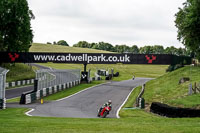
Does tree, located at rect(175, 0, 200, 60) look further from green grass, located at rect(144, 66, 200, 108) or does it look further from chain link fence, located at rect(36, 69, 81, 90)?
chain link fence, located at rect(36, 69, 81, 90)

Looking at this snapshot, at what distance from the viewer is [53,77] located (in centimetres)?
3919

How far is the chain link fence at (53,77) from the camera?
111 feet

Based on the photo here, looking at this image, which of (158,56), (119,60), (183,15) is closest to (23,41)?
(119,60)

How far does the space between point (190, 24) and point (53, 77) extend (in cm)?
2116

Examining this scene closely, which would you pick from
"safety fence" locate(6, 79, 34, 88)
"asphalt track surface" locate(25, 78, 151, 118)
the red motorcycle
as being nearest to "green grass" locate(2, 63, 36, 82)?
"safety fence" locate(6, 79, 34, 88)

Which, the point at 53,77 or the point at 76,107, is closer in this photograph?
the point at 76,107

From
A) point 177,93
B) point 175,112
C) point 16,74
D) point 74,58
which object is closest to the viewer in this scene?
point 175,112

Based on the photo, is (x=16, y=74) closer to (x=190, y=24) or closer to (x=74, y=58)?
(x=74, y=58)

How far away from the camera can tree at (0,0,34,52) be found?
2074 inches

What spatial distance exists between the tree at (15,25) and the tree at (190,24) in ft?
80.4

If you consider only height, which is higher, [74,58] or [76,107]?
[74,58]

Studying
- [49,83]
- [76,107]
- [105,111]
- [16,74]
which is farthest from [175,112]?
[16,74]

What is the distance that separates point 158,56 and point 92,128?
37119 mm

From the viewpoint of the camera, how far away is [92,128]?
13273 millimetres
